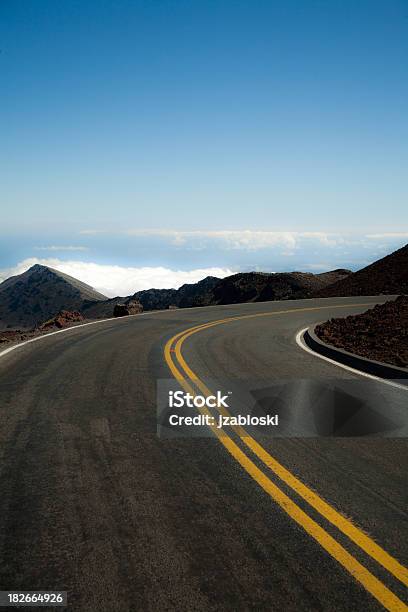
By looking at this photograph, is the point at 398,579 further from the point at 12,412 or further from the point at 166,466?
the point at 12,412

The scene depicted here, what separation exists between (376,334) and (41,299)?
179013mm

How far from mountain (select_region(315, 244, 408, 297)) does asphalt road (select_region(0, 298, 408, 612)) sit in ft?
103

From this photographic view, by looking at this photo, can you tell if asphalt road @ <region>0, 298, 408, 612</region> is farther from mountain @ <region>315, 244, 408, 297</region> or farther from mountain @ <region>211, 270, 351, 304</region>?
mountain @ <region>211, 270, 351, 304</region>

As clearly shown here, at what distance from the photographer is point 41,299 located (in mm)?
179875

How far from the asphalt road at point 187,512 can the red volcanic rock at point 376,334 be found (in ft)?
12.3

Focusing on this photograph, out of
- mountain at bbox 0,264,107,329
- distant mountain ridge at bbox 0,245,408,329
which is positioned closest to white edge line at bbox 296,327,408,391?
distant mountain ridge at bbox 0,245,408,329

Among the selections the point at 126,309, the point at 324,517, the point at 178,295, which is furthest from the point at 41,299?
the point at 324,517

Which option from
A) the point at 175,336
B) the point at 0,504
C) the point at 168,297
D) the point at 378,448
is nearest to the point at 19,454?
the point at 0,504

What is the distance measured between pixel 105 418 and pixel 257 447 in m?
2.15

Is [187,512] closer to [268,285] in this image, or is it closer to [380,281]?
[380,281]

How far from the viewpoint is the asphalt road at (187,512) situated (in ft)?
9.64

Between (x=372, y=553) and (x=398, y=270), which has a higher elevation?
(x=398, y=270)

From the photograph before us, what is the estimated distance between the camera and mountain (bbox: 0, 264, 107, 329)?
533 ft

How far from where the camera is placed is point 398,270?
4044 cm
